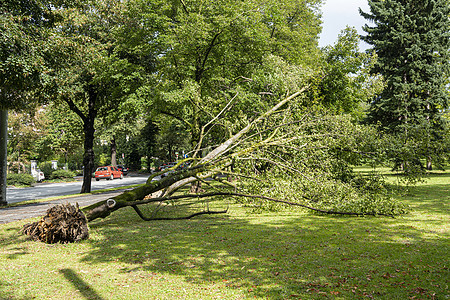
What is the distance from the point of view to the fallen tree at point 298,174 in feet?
31.0

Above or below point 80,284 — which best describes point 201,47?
above

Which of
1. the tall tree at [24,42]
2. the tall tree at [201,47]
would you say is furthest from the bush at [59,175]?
the tall tree at [24,42]

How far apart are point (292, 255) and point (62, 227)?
5068 mm

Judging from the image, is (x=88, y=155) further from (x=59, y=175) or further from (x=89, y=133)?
(x=59, y=175)

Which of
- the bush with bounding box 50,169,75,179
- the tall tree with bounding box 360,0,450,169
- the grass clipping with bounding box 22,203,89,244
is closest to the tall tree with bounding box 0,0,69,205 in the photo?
the grass clipping with bounding box 22,203,89,244

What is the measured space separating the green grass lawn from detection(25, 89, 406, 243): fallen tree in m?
0.66

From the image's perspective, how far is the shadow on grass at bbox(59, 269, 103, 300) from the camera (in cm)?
432

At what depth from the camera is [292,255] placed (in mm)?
5906

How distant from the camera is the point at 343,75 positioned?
13.3 metres

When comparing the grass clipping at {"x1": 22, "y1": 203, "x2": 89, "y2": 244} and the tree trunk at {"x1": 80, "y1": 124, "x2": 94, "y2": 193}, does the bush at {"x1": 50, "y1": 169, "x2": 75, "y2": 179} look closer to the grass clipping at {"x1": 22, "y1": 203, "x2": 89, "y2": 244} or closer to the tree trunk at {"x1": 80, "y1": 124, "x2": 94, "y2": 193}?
the tree trunk at {"x1": 80, "y1": 124, "x2": 94, "y2": 193}

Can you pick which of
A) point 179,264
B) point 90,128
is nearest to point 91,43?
point 90,128

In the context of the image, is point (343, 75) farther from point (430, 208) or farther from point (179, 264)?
point (179, 264)

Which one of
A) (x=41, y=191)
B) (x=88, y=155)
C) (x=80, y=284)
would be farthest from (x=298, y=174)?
(x=41, y=191)

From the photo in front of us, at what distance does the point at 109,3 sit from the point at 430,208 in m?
18.3
